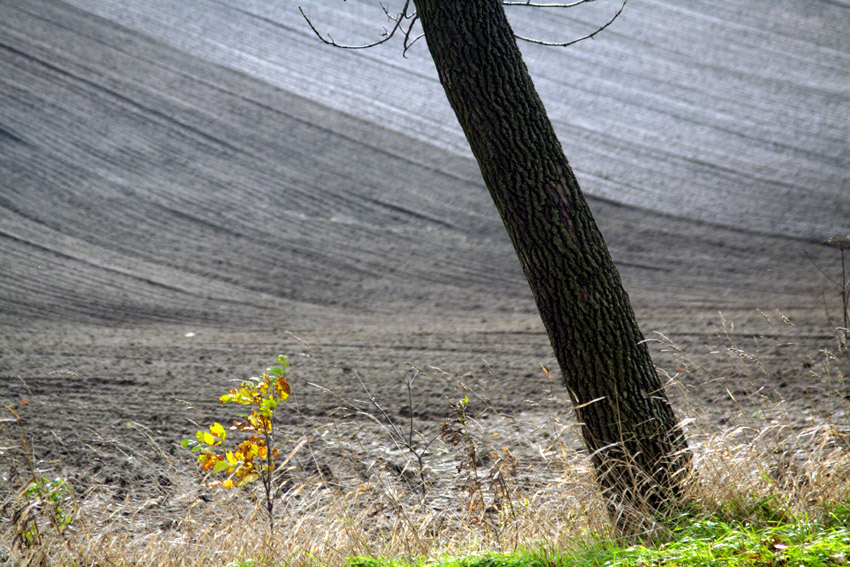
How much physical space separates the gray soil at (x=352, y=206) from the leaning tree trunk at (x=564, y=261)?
0.58 meters

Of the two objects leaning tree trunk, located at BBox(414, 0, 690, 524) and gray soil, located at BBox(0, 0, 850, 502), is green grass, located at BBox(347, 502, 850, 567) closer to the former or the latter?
leaning tree trunk, located at BBox(414, 0, 690, 524)

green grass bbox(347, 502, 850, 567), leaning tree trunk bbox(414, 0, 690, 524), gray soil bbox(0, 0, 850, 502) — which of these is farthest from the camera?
gray soil bbox(0, 0, 850, 502)

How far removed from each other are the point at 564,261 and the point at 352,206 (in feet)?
24.0

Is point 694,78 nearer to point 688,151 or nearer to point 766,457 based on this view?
point 688,151

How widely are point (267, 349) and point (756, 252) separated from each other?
614cm

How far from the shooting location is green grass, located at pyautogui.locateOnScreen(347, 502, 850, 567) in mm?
2135

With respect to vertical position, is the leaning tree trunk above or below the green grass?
above

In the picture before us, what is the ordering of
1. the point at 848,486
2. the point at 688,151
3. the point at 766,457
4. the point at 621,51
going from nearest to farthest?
the point at 848,486 < the point at 766,457 < the point at 688,151 < the point at 621,51

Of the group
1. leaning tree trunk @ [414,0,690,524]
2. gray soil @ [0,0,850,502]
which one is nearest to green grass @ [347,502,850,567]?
leaning tree trunk @ [414,0,690,524]

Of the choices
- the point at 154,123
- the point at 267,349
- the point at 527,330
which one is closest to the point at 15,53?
the point at 154,123

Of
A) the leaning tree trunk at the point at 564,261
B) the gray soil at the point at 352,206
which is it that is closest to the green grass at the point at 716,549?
the leaning tree trunk at the point at 564,261

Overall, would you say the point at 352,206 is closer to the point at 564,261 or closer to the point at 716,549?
the point at 564,261

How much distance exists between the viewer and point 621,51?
14.0m

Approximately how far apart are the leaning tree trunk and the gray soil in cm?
58
